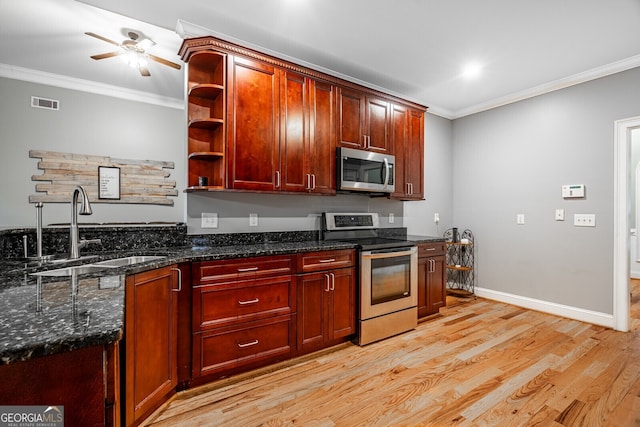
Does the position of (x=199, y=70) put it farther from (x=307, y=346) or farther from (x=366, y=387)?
(x=366, y=387)

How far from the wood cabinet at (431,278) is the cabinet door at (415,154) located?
0.69m

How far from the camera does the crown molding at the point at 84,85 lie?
11.4 feet

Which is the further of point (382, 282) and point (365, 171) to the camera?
point (365, 171)

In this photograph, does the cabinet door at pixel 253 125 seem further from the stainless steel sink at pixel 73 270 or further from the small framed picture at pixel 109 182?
the small framed picture at pixel 109 182

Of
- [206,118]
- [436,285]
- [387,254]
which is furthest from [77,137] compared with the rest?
[436,285]

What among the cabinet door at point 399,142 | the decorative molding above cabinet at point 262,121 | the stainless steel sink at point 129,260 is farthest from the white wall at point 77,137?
the cabinet door at point 399,142

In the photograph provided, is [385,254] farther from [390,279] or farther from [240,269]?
[240,269]

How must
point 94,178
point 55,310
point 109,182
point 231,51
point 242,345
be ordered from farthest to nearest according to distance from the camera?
1. point 109,182
2. point 94,178
3. point 231,51
4. point 242,345
5. point 55,310

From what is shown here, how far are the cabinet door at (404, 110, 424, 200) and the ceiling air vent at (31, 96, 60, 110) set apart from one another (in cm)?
427

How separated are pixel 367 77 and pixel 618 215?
293cm

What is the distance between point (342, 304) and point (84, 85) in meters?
4.17

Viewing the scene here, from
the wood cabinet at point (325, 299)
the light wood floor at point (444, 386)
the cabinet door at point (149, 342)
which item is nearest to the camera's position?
the cabinet door at point (149, 342)

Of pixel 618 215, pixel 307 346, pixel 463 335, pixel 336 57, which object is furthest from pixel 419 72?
pixel 307 346

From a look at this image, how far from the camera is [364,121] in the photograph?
3.25 metres
